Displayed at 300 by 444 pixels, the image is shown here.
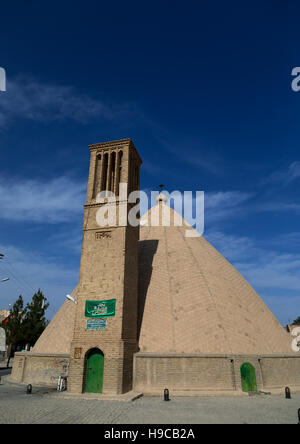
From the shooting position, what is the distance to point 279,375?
1852cm

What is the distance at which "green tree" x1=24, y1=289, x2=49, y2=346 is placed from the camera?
36.1 m

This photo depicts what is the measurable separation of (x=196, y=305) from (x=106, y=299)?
657 cm

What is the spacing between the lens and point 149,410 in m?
A: 12.2

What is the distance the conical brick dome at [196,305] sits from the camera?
18484 millimetres

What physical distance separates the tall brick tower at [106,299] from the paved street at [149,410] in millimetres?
1887

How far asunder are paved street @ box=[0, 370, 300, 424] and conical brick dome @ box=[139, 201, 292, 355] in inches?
146

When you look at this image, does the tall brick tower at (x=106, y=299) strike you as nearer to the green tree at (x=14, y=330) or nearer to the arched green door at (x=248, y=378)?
the arched green door at (x=248, y=378)

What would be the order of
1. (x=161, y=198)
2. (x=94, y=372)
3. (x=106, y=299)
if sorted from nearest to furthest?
(x=94, y=372) → (x=106, y=299) → (x=161, y=198)

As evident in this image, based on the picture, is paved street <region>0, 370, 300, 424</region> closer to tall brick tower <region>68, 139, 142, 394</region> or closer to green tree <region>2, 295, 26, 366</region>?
tall brick tower <region>68, 139, 142, 394</region>

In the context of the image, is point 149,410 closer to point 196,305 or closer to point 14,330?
point 196,305

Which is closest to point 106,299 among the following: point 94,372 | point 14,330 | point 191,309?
point 94,372

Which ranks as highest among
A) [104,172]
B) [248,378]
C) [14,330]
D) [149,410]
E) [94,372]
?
[104,172]

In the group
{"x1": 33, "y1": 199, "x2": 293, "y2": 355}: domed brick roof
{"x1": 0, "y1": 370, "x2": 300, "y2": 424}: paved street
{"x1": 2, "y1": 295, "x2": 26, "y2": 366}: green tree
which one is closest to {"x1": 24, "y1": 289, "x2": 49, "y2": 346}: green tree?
{"x1": 2, "y1": 295, "x2": 26, "y2": 366}: green tree
